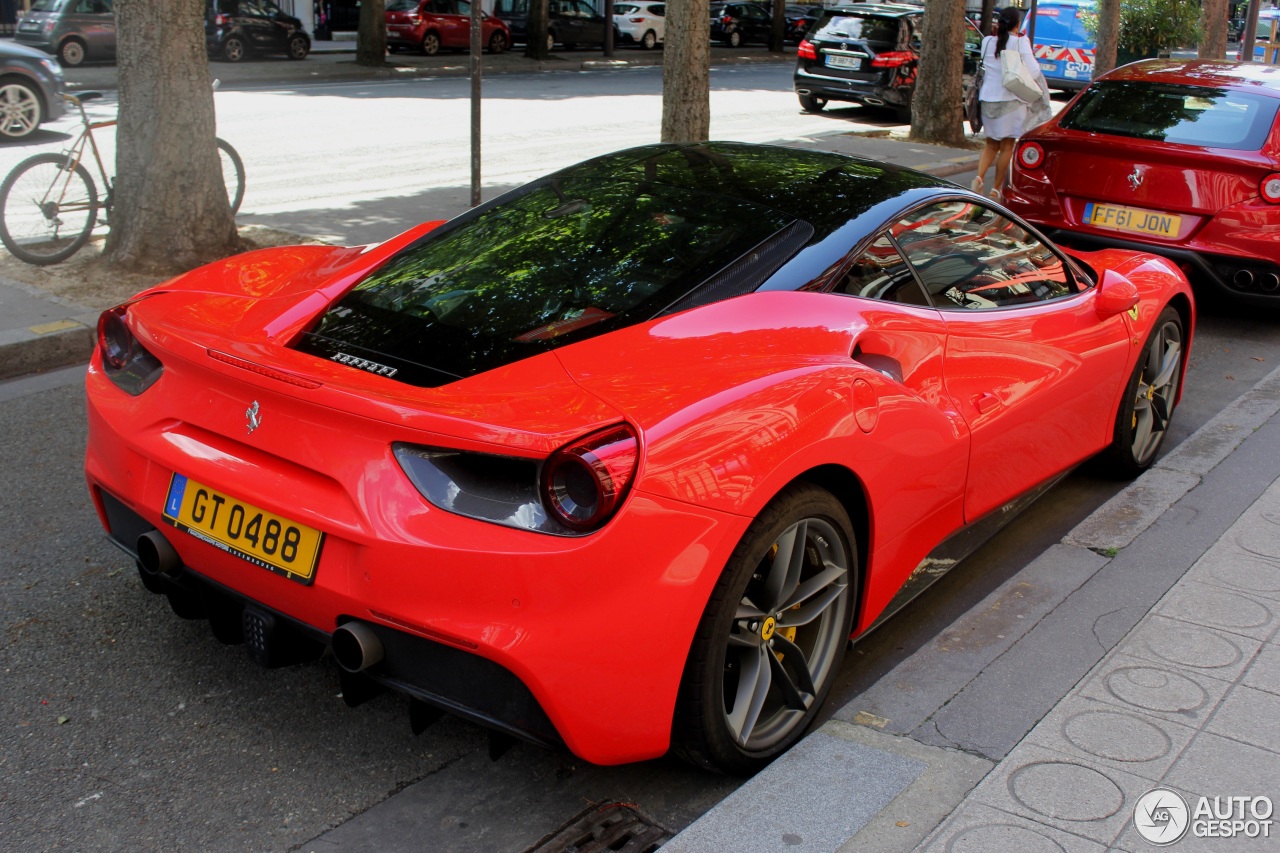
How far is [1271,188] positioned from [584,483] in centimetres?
621

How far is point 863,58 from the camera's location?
1950cm

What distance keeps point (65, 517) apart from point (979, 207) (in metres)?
3.33

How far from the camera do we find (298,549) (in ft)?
9.04

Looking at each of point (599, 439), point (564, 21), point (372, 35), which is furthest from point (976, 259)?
point (564, 21)

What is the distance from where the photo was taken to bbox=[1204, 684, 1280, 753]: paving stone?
3.01 m

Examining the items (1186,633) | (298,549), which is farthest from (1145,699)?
(298,549)

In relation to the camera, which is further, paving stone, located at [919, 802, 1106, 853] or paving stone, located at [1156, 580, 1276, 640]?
paving stone, located at [1156, 580, 1276, 640]

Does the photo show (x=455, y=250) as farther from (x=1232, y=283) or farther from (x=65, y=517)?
(x=1232, y=283)

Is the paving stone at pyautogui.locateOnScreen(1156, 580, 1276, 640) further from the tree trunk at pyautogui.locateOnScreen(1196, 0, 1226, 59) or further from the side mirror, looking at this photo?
the tree trunk at pyautogui.locateOnScreen(1196, 0, 1226, 59)

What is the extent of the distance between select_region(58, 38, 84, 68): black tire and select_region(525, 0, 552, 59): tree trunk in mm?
10460

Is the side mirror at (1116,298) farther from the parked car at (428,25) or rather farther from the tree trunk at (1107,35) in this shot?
the parked car at (428,25)

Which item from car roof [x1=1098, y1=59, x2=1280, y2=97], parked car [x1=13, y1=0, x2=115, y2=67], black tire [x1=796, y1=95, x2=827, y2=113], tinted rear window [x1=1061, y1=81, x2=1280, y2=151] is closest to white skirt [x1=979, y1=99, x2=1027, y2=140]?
car roof [x1=1098, y1=59, x2=1280, y2=97]

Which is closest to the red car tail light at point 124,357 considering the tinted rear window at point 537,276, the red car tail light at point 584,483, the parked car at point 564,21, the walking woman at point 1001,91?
the tinted rear window at point 537,276

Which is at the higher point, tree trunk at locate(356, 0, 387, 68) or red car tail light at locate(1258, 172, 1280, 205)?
tree trunk at locate(356, 0, 387, 68)
